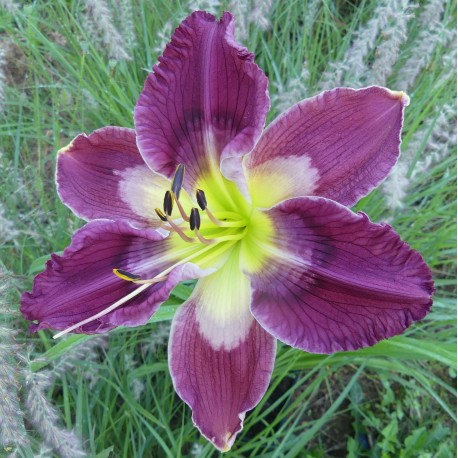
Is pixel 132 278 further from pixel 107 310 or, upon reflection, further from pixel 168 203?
pixel 168 203

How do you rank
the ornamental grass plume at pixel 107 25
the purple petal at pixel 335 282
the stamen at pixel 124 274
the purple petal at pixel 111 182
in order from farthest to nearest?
the ornamental grass plume at pixel 107 25, the purple petal at pixel 111 182, the stamen at pixel 124 274, the purple petal at pixel 335 282

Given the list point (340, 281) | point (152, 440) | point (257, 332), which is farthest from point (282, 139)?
point (152, 440)

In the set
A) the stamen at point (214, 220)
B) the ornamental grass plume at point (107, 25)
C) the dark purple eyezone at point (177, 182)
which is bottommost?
the stamen at point (214, 220)

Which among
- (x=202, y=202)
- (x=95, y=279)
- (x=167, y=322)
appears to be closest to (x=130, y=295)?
Answer: (x=95, y=279)

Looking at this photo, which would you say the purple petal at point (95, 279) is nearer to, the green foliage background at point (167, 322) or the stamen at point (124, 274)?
the stamen at point (124, 274)

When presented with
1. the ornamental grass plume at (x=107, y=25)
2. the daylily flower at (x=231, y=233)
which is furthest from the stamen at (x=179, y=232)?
the ornamental grass plume at (x=107, y=25)

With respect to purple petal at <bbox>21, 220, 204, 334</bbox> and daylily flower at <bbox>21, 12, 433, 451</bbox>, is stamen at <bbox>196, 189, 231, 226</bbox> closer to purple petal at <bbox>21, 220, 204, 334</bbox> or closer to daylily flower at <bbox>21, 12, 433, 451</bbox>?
daylily flower at <bbox>21, 12, 433, 451</bbox>

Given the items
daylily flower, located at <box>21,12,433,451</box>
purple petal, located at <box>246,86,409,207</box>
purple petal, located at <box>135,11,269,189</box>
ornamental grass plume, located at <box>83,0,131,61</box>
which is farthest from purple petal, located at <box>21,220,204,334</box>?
ornamental grass plume, located at <box>83,0,131,61</box>

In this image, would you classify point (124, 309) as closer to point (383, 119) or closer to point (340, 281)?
point (340, 281)

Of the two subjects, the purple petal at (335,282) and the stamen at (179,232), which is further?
the stamen at (179,232)
